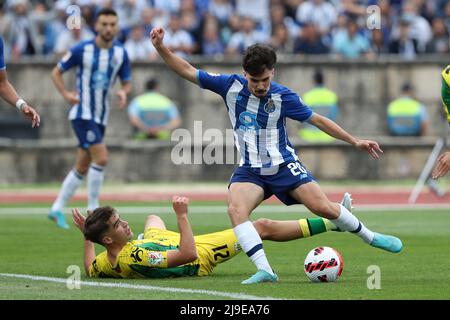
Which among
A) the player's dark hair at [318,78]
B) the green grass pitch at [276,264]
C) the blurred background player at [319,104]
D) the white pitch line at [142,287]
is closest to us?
the white pitch line at [142,287]

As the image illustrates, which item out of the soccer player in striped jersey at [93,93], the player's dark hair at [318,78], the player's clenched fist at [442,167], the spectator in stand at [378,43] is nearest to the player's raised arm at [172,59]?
the player's clenched fist at [442,167]

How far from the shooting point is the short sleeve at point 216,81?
10562 mm

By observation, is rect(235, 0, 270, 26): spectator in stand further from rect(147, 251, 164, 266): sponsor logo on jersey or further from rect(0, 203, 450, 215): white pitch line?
rect(147, 251, 164, 266): sponsor logo on jersey

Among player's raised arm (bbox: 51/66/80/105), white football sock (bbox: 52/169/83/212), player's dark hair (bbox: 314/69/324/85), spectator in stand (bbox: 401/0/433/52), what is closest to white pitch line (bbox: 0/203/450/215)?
white football sock (bbox: 52/169/83/212)

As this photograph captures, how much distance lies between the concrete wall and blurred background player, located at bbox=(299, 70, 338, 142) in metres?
0.41

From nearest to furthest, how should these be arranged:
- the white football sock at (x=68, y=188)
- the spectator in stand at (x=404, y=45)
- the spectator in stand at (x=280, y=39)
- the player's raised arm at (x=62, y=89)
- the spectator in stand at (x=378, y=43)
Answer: the player's raised arm at (x=62, y=89) → the white football sock at (x=68, y=188) → the spectator in stand at (x=280, y=39) → the spectator in stand at (x=404, y=45) → the spectator in stand at (x=378, y=43)

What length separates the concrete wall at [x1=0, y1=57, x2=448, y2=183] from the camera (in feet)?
82.3

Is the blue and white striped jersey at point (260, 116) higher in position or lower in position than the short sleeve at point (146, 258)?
higher

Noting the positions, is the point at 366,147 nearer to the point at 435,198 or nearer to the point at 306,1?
the point at 435,198

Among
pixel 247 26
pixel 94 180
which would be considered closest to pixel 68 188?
pixel 94 180

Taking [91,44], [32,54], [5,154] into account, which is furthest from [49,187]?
[91,44]

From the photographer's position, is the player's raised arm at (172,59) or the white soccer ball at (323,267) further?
the player's raised arm at (172,59)

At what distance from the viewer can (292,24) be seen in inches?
1087

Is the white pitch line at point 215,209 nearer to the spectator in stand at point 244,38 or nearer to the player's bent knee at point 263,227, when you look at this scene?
the spectator in stand at point 244,38
